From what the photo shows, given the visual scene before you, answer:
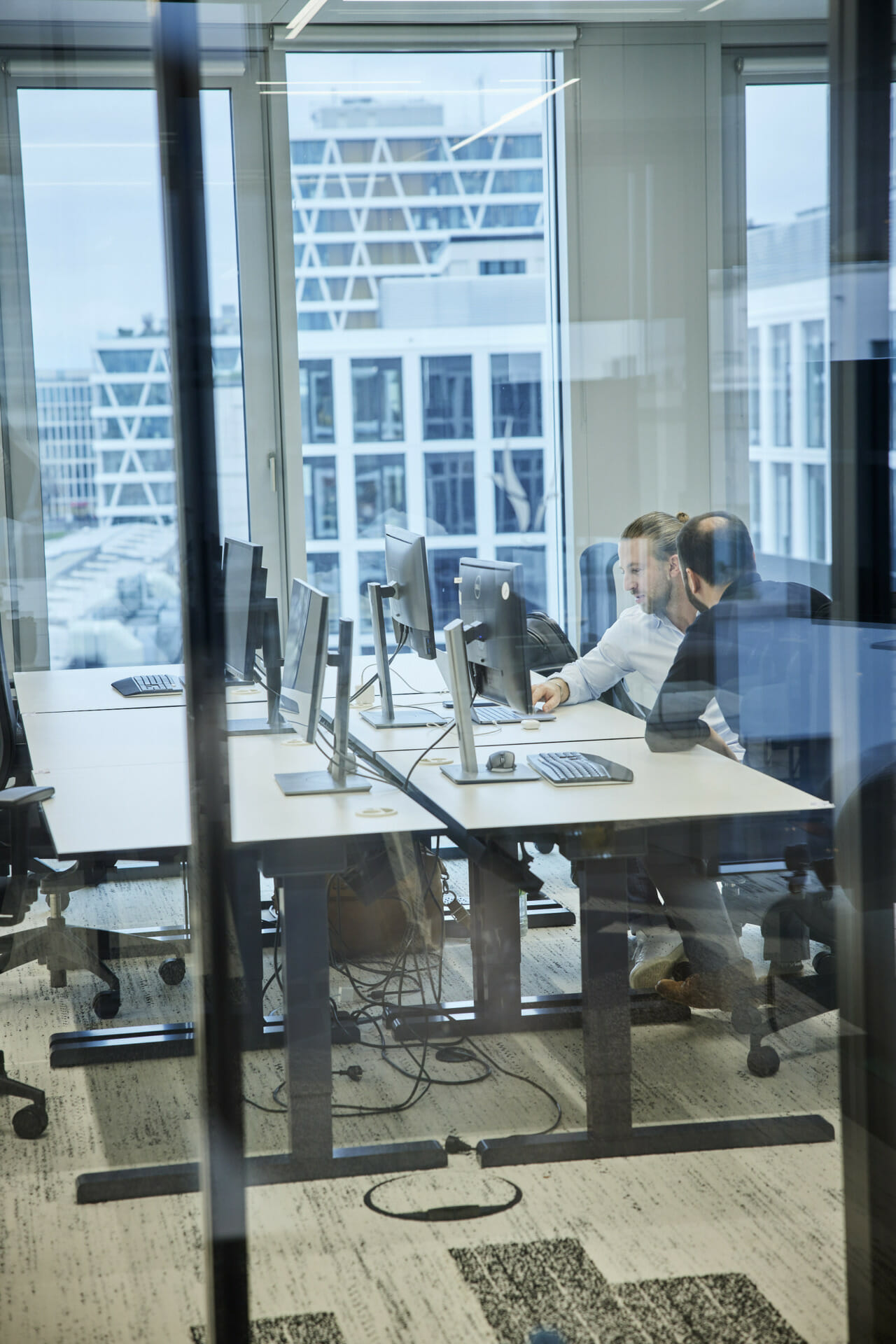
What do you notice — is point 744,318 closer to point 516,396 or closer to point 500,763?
point 516,396

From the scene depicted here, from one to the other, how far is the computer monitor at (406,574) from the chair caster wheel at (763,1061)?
116 centimetres

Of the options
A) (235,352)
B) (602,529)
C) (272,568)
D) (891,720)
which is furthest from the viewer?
(891,720)

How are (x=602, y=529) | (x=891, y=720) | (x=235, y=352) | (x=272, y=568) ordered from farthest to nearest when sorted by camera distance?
(x=891, y=720) → (x=602, y=529) → (x=272, y=568) → (x=235, y=352)

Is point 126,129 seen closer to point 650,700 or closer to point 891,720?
point 650,700

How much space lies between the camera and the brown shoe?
2498mm

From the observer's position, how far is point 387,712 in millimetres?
2547

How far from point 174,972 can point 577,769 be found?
1.01m

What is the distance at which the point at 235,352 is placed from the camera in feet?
6.21

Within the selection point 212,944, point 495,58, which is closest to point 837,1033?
point 212,944

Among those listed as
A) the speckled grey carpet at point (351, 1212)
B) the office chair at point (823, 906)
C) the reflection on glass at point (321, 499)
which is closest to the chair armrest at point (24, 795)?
the speckled grey carpet at point (351, 1212)

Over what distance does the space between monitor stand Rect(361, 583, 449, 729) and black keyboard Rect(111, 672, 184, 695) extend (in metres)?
0.43

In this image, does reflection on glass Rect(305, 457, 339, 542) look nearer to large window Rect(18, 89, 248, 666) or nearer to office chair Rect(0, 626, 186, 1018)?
large window Rect(18, 89, 248, 666)

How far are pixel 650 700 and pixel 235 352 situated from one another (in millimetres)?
1229

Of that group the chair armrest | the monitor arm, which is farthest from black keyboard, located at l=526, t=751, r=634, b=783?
the chair armrest
